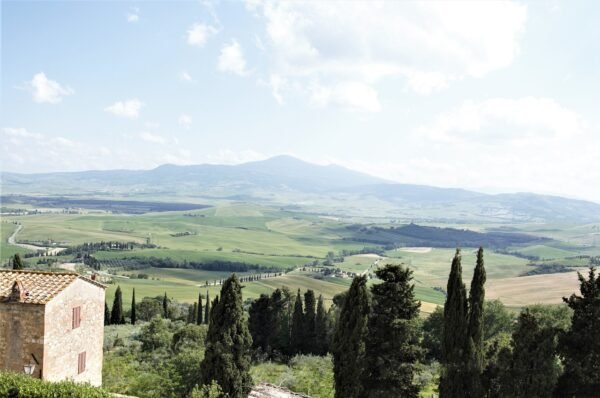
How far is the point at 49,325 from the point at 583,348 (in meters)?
25.3

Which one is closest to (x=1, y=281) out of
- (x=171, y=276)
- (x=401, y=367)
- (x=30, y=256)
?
(x=401, y=367)

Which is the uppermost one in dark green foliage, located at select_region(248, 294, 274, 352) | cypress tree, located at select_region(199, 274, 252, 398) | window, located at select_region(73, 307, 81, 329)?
window, located at select_region(73, 307, 81, 329)

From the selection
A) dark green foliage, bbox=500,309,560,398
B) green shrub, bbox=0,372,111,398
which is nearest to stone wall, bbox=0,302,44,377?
green shrub, bbox=0,372,111,398

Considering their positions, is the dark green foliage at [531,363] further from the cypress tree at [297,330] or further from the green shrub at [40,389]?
the cypress tree at [297,330]

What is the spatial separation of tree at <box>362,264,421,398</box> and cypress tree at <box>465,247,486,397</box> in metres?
2.78

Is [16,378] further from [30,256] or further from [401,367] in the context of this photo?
[30,256]

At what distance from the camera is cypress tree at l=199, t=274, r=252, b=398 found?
28469mm

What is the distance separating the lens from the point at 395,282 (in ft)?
91.7

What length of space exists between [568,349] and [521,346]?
2327mm

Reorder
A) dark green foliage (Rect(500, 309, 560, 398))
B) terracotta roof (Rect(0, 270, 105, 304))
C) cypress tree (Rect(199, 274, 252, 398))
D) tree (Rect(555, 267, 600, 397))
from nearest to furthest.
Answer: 1. terracotta roof (Rect(0, 270, 105, 304))
2. tree (Rect(555, 267, 600, 397))
3. dark green foliage (Rect(500, 309, 560, 398))
4. cypress tree (Rect(199, 274, 252, 398))

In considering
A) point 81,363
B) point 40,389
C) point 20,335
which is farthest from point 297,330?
point 40,389

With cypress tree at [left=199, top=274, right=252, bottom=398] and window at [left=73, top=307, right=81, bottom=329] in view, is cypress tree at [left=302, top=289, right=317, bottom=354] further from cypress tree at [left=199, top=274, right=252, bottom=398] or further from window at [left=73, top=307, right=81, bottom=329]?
window at [left=73, top=307, right=81, bottom=329]

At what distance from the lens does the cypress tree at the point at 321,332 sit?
202ft

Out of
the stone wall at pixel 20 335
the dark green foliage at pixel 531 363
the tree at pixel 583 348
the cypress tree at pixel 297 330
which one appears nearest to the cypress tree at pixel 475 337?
the dark green foliage at pixel 531 363
